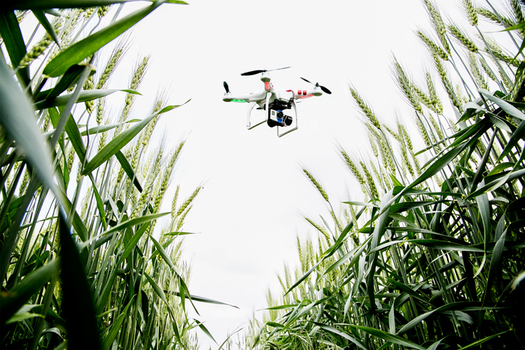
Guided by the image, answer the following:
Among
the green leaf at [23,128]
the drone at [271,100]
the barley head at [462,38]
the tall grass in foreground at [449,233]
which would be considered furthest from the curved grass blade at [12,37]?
the drone at [271,100]

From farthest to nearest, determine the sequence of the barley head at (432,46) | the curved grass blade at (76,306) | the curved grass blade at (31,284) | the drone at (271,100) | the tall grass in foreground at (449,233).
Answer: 1. the drone at (271,100)
2. the barley head at (432,46)
3. the tall grass in foreground at (449,233)
4. the curved grass blade at (31,284)
5. the curved grass blade at (76,306)

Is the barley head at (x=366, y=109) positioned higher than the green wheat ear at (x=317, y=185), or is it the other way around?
the barley head at (x=366, y=109)

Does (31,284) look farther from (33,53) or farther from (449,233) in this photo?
(449,233)

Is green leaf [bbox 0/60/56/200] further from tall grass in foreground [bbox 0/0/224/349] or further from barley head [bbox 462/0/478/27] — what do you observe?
barley head [bbox 462/0/478/27]

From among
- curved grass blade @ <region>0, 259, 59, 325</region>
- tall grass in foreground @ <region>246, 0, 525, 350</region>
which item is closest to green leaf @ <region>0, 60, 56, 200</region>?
curved grass blade @ <region>0, 259, 59, 325</region>

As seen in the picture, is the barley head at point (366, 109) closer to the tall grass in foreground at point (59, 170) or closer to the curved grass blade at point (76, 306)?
the tall grass in foreground at point (59, 170)

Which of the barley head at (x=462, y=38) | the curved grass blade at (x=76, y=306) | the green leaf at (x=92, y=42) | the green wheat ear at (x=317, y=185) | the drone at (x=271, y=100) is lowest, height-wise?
the curved grass blade at (x=76, y=306)

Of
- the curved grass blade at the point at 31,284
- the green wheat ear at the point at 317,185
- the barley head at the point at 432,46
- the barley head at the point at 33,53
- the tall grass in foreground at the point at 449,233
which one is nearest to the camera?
the curved grass blade at the point at 31,284

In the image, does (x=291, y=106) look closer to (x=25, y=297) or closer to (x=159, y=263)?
(x=159, y=263)

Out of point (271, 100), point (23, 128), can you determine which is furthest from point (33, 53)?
point (271, 100)
